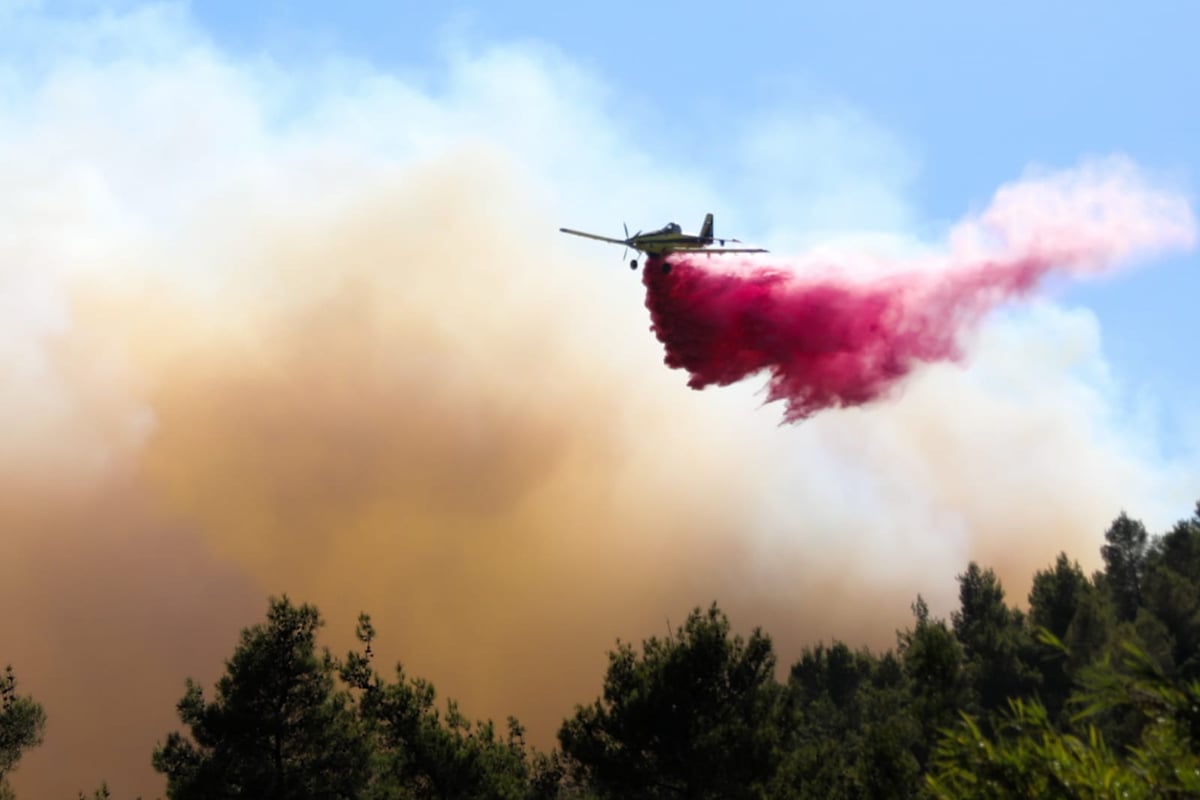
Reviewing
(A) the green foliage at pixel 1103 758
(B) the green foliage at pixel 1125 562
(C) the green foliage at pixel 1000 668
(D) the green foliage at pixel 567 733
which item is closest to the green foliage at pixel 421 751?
(D) the green foliage at pixel 567 733

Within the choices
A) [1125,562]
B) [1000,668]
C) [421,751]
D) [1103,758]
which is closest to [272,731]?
[421,751]

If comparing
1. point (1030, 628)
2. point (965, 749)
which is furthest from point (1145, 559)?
point (965, 749)

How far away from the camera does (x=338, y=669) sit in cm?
5756

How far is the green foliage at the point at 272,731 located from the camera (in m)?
51.5

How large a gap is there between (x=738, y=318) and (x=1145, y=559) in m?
89.2

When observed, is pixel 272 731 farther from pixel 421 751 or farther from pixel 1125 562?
pixel 1125 562

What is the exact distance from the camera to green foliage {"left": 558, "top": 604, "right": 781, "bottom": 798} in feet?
168

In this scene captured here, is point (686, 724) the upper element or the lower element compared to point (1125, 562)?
lower

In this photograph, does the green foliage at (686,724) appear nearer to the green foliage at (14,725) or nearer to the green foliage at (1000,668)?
the green foliage at (14,725)

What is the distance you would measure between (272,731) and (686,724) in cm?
1925

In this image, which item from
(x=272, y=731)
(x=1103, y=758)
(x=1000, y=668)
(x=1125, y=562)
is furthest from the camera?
(x=1125, y=562)

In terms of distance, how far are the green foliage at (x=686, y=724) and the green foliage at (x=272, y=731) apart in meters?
10.8

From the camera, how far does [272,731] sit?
52.5 meters

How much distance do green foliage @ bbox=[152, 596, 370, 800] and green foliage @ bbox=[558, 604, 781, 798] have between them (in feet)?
35.4
